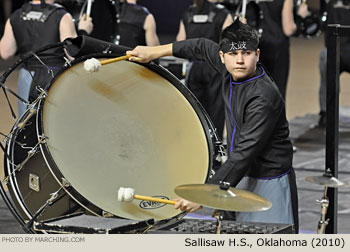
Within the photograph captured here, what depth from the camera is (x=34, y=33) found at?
5969 mm

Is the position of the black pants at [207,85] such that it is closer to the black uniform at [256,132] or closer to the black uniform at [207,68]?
the black uniform at [207,68]

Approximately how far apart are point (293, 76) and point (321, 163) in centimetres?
621

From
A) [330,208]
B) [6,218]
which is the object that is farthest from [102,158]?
[6,218]

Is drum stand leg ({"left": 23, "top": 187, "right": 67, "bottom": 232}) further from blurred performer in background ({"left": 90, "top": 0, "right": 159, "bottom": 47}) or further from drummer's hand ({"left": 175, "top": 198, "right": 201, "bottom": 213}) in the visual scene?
blurred performer in background ({"left": 90, "top": 0, "right": 159, "bottom": 47})

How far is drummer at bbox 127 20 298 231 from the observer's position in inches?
141

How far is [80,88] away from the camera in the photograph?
12.5 feet

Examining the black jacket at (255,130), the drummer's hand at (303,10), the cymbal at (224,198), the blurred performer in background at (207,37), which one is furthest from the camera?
the drummer's hand at (303,10)

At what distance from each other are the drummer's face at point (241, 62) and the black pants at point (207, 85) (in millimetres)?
3411

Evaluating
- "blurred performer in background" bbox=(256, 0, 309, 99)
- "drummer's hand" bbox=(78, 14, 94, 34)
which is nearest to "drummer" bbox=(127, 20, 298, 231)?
"drummer's hand" bbox=(78, 14, 94, 34)

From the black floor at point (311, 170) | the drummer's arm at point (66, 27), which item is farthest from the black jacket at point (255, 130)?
the drummer's arm at point (66, 27)

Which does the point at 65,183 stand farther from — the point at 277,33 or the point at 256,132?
the point at 277,33

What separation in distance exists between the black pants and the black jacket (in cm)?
311

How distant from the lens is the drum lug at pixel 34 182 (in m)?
3.80
